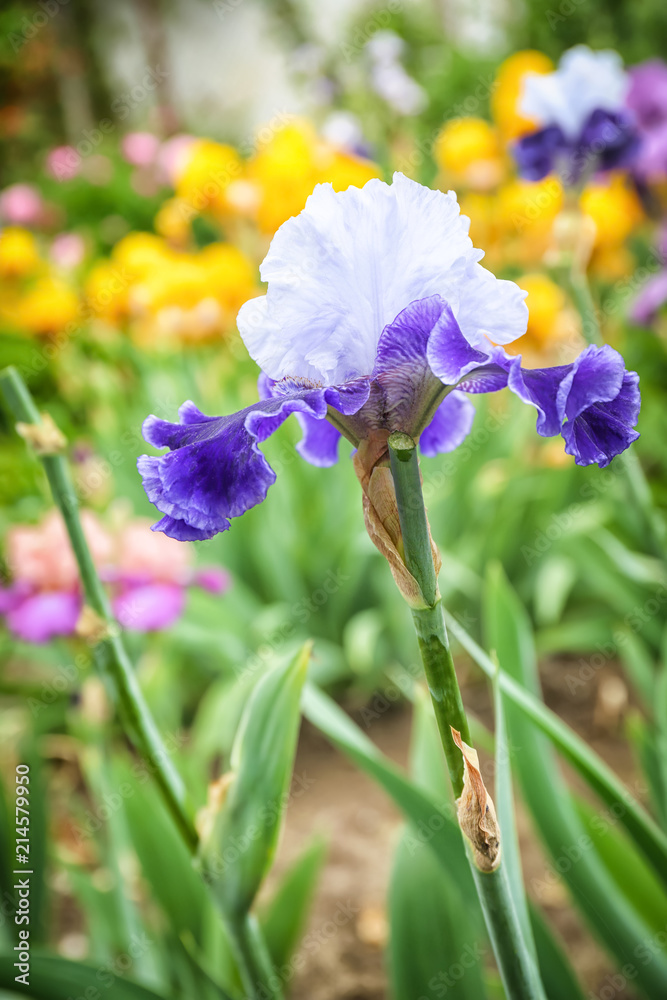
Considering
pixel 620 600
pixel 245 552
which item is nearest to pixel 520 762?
pixel 620 600

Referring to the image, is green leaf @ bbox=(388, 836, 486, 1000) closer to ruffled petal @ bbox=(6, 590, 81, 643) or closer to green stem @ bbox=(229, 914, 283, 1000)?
green stem @ bbox=(229, 914, 283, 1000)

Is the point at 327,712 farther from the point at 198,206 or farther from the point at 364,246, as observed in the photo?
the point at 198,206

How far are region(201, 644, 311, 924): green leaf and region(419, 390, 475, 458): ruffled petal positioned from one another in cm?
22

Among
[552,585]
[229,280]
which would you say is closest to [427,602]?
[552,585]

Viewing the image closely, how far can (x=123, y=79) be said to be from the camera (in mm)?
9664

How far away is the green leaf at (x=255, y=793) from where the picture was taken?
628mm

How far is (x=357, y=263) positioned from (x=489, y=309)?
0.27ft

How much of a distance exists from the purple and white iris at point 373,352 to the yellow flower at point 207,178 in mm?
2255

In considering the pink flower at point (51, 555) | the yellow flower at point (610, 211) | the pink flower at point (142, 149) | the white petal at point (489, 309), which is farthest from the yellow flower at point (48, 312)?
the white petal at point (489, 309)

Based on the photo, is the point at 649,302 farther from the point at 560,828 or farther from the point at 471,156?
the point at 471,156

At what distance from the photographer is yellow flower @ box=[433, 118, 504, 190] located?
277 cm

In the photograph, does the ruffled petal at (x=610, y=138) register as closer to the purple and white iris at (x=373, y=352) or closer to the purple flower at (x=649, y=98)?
the purple flower at (x=649, y=98)

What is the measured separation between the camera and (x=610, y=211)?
2361 millimetres

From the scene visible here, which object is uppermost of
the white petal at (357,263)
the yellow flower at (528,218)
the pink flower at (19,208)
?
the pink flower at (19,208)
